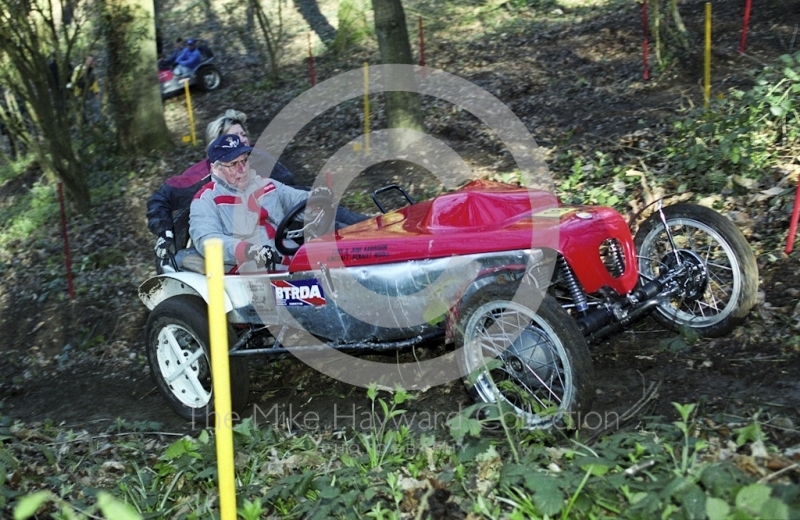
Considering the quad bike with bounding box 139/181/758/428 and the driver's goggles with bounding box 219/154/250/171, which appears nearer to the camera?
the quad bike with bounding box 139/181/758/428

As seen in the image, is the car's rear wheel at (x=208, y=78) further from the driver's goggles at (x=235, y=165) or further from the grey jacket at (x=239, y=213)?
the driver's goggles at (x=235, y=165)

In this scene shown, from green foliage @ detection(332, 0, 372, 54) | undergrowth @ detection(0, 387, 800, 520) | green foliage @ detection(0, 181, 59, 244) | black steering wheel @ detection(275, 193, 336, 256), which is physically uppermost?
green foliage @ detection(332, 0, 372, 54)

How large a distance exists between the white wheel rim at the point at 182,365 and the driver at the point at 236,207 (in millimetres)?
606

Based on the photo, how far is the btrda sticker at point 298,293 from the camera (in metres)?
4.78

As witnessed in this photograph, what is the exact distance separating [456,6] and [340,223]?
12653 mm

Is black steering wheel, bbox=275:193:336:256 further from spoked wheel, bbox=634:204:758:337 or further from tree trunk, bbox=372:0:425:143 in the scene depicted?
tree trunk, bbox=372:0:425:143

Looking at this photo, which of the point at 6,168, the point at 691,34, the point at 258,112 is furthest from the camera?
the point at 6,168

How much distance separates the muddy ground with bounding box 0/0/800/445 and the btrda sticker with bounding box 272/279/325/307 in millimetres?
716

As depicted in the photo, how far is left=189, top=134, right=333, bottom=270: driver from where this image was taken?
5301 mm

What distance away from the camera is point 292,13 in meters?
19.8

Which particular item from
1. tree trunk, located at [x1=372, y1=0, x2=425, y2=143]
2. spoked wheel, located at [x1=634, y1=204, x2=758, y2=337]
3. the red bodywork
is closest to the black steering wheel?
the red bodywork

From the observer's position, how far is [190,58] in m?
16.6

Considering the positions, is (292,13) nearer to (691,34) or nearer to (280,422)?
(691,34)

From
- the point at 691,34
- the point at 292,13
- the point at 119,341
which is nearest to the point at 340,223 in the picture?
the point at 119,341
